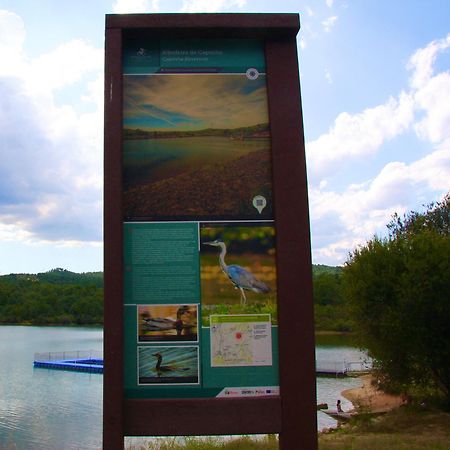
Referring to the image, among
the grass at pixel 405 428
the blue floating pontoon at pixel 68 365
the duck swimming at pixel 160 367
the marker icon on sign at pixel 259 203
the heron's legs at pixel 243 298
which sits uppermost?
the marker icon on sign at pixel 259 203

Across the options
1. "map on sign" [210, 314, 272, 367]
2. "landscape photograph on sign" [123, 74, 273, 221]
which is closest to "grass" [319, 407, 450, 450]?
"map on sign" [210, 314, 272, 367]

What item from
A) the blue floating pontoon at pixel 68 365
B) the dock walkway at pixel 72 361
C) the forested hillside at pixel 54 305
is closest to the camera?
the blue floating pontoon at pixel 68 365

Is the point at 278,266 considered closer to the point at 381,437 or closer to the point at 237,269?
the point at 237,269

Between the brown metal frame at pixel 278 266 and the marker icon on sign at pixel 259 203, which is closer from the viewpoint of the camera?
the brown metal frame at pixel 278 266

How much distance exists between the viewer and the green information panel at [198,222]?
483cm

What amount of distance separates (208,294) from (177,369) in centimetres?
71

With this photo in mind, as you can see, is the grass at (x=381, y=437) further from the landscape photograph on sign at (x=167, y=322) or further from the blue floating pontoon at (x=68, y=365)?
the blue floating pontoon at (x=68, y=365)

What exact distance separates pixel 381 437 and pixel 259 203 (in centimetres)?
800

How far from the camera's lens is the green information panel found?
190 inches

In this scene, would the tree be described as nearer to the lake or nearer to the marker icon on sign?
the lake

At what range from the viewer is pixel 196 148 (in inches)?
203

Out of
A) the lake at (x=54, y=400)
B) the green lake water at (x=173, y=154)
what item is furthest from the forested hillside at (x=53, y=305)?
the green lake water at (x=173, y=154)

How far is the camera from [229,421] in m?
4.71

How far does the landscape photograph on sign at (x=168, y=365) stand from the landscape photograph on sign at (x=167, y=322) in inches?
4.5
